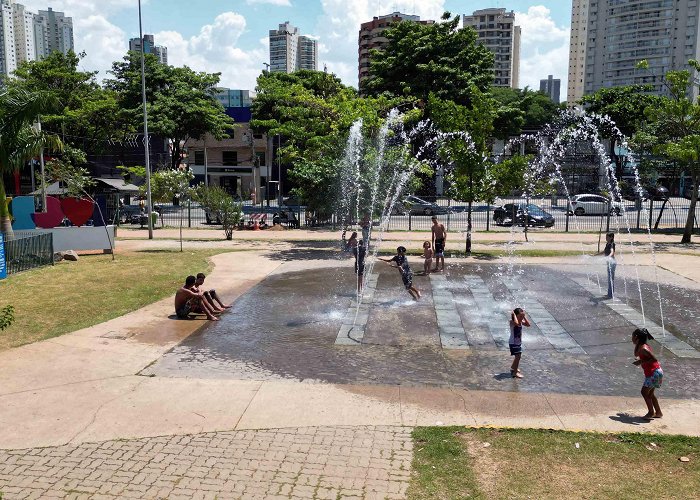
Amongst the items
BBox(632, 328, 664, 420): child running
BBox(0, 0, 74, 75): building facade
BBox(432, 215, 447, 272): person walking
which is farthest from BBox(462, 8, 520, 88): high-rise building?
BBox(632, 328, 664, 420): child running

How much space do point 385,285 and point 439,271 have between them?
2.89m

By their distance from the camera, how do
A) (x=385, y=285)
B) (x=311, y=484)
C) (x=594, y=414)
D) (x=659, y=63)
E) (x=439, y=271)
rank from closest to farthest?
(x=311, y=484)
(x=594, y=414)
(x=385, y=285)
(x=439, y=271)
(x=659, y=63)

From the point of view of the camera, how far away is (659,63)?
115 metres

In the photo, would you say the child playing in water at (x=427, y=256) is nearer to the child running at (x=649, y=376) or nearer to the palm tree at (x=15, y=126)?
the child running at (x=649, y=376)

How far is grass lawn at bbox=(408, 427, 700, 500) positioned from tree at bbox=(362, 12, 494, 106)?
44369mm

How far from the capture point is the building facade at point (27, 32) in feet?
497

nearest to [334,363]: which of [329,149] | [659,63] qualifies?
[329,149]

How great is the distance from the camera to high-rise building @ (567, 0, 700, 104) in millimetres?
109812

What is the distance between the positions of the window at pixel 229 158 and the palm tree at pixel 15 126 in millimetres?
51416

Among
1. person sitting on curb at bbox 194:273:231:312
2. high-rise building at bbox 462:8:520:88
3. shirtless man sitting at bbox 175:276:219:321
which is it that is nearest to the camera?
shirtless man sitting at bbox 175:276:219:321

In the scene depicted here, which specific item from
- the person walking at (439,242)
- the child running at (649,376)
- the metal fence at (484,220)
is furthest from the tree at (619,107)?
the child running at (649,376)

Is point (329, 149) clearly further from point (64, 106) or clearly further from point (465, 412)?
point (64, 106)

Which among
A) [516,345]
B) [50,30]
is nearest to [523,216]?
[516,345]

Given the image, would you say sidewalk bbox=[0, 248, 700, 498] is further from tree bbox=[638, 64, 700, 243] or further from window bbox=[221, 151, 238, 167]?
window bbox=[221, 151, 238, 167]
